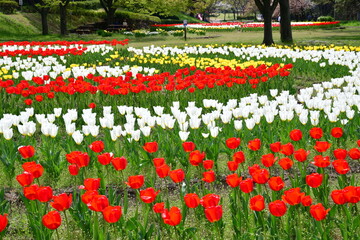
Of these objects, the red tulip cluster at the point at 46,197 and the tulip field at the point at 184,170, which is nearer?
the red tulip cluster at the point at 46,197

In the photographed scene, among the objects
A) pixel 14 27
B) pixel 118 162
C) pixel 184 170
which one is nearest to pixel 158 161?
pixel 118 162

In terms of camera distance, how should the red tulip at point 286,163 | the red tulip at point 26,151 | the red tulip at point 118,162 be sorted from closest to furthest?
1. the red tulip at point 286,163
2. the red tulip at point 118,162
3. the red tulip at point 26,151

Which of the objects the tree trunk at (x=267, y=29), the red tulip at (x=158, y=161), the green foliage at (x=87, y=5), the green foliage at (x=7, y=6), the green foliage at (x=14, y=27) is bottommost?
the red tulip at (x=158, y=161)

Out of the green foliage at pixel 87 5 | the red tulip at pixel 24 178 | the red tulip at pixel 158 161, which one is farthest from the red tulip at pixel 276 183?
the green foliage at pixel 87 5

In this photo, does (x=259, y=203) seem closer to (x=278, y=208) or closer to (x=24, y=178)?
(x=278, y=208)

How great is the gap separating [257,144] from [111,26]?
1411 inches

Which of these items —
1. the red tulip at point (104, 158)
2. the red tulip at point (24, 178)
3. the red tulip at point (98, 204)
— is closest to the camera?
the red tulip at point (98, 204)

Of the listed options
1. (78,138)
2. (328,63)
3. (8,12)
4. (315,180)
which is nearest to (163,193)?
(78,138)

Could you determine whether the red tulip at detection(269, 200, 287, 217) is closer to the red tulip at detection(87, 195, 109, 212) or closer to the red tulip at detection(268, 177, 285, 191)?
the red tulip at detection(268, 177, 285, 191)

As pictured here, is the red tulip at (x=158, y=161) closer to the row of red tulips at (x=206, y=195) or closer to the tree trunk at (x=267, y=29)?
the row of red tulips at (x=206, y=195)

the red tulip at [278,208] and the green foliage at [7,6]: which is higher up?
the green foliage at [7,6]

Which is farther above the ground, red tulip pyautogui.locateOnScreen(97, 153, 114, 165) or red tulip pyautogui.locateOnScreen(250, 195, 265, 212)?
red tulip pyautogui.locateOnScreen(97, 153, 114, 165)

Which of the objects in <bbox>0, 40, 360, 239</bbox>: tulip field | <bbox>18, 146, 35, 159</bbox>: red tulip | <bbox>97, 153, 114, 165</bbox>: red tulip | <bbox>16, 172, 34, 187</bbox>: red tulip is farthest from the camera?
<bbox>18, 146, 35, 159</bbox>: red tulip

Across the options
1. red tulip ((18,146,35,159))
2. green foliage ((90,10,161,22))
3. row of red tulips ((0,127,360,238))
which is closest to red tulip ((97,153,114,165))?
row of red tulips ((0,127,360,238))
